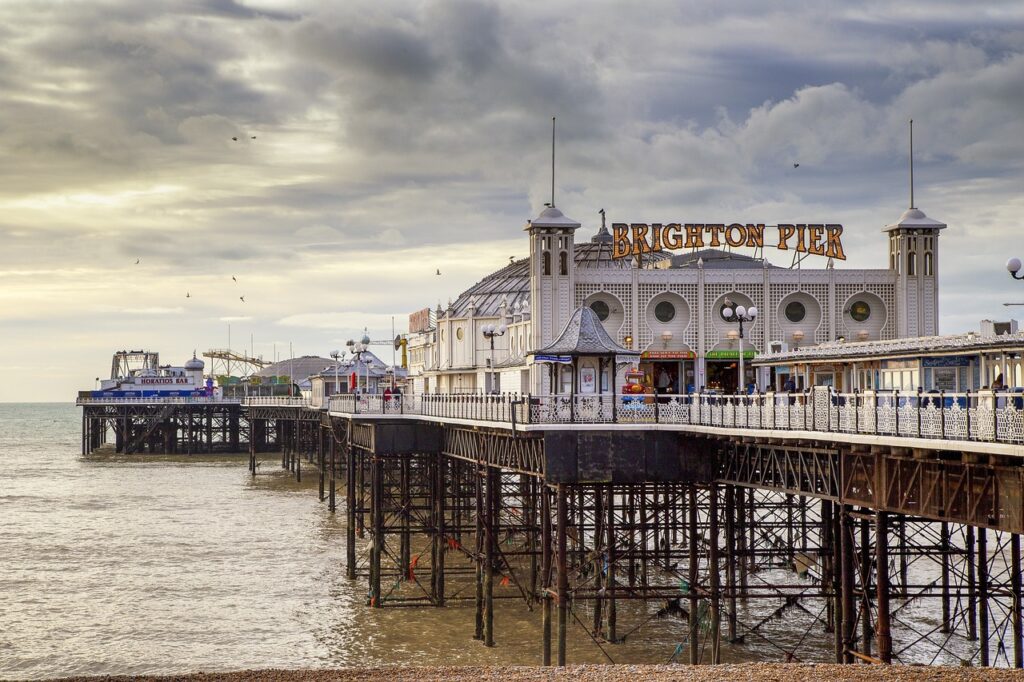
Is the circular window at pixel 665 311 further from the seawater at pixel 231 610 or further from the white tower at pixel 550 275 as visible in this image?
the seawater at pixel 231 610

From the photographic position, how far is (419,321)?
311 feet

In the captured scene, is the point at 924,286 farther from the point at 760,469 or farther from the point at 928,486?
the point at 928,486

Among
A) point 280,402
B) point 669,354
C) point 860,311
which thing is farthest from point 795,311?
point 280,402

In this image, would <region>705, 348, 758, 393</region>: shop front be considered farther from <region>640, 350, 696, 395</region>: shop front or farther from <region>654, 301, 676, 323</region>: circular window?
<region>654, 301, 676, 323</region>: circular window

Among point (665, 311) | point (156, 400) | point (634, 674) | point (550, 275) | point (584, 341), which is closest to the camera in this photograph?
point (634, 674)

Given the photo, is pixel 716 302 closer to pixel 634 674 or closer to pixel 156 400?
pixel 634 674

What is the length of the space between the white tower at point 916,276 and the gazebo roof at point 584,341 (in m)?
21.2

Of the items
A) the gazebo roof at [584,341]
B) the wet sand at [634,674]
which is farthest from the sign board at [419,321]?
the wet sand at [634,674]

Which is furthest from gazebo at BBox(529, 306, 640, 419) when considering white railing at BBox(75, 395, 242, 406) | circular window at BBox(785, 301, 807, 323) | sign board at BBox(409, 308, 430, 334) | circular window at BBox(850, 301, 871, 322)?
white railing at BBox(75, 395, 242, 406)

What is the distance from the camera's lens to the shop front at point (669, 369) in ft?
176

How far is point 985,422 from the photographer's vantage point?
71.6 ft

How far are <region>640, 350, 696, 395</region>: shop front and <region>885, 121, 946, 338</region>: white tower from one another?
8.78m

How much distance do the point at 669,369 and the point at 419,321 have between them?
42.4m

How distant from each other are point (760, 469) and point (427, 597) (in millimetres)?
16416
